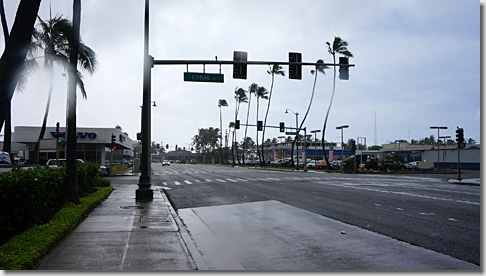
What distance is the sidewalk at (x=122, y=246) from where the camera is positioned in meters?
5.90

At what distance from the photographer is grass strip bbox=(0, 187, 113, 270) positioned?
554 centimetres

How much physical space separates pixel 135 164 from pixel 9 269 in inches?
1660

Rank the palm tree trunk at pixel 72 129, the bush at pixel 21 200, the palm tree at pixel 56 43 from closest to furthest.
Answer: the bush at pixel 21 200 < the palm tree trunk at pixel 72 129 < the palm tree at pixel 56 43

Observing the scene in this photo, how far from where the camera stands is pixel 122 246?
7098 mm

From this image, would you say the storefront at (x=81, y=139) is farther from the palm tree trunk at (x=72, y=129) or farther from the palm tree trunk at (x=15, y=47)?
the palm tree trunk at (x=15, y=47)

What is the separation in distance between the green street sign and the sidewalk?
833 cm

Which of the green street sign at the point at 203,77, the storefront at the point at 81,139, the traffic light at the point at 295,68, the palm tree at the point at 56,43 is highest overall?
the palm tree at the point at 56,43

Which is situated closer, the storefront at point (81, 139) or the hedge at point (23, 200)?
the hedge at point (23, 200)

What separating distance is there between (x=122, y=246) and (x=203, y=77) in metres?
11.9

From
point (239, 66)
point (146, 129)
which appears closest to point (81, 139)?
point (146, 129)

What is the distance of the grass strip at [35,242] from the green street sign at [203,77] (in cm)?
940

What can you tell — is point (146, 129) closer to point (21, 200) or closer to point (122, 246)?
point (21, 200)

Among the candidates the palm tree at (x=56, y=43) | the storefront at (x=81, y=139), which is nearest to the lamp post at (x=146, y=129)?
the palm tree at (x=56, y=43)

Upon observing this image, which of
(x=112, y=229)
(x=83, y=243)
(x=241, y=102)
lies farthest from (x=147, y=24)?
(x=241, y=102)
